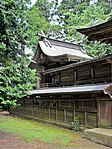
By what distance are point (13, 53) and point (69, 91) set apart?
407 cm

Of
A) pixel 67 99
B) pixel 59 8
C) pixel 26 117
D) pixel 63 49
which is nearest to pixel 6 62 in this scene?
pixel 67 99

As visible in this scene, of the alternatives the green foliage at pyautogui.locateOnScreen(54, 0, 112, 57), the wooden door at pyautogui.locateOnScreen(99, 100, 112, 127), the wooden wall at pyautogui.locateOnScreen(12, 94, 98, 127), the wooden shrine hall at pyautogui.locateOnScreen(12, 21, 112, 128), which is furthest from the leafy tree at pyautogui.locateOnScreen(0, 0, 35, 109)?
the green foliage at pyautogui.locateOnScreen(54, 0, 112, 57)

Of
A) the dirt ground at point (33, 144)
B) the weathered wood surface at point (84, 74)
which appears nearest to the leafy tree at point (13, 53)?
the dirt ground at point (33, 144)

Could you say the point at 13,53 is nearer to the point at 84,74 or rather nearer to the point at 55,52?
the point at 84,74

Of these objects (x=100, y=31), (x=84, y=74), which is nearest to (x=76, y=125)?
(x=84, y=74)

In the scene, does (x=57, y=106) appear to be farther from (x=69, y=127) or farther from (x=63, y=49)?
(x=63, y=49)

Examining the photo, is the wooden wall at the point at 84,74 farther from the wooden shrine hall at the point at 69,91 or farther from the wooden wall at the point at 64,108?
the wooden wall at the point at 64,108

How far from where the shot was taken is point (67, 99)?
43.5ft

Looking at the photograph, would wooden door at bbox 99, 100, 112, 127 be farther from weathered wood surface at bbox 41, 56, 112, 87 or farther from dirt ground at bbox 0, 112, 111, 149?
weathered wood surface at bbox 41, 56, 112, 87

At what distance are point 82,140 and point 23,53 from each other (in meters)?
5.21

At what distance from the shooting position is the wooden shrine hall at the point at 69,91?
1074 centimetres

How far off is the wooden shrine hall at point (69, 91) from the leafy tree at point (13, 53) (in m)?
3.24

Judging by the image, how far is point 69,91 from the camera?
12.3 metres

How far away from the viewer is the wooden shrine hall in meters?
10.7
